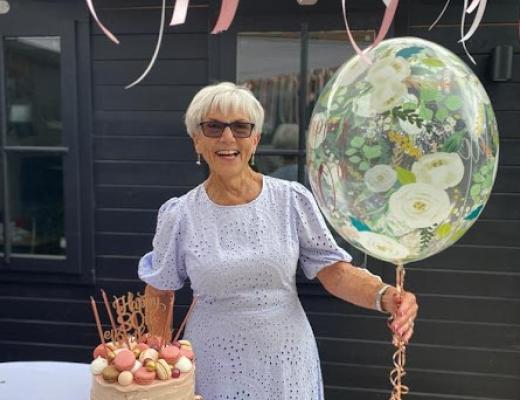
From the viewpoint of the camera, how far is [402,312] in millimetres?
1154

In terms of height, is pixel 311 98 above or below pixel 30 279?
above

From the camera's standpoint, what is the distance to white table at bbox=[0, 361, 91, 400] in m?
1.47

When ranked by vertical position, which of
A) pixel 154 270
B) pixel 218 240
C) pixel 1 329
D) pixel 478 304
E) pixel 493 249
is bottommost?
pixel 1 329

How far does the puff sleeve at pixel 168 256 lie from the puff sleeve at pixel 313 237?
0.32 metres

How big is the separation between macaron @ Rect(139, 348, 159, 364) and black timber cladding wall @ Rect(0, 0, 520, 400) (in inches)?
54.8

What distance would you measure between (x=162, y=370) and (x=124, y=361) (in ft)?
0.26

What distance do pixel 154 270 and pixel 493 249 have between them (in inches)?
64.6

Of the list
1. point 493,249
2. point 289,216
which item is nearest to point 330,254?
point 289,216

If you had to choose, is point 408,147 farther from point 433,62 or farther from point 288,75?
point 288,75

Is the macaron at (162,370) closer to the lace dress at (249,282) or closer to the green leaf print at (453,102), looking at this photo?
the lace dress at (249,282)

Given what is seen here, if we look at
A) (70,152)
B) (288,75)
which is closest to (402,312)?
(288,75)

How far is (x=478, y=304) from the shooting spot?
240 centimetres

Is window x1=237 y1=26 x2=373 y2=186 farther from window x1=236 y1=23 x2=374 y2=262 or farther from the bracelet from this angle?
the bracelet

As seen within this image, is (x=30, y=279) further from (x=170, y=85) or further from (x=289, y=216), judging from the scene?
(x=289, y=216)
